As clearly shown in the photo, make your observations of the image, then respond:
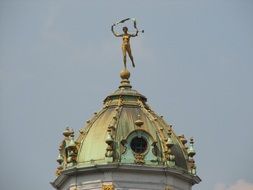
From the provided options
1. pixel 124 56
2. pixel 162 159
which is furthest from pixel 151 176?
pixel 124 56

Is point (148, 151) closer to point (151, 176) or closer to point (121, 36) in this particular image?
point (151, 176)

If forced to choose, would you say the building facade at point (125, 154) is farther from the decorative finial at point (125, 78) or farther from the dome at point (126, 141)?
the decorative finial at point (125, 78)

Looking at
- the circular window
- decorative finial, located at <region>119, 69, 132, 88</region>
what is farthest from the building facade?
decorative finial, located at <region>119, 69, 132, 88</region>

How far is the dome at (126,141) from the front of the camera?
4267 inches

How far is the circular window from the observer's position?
357 ft

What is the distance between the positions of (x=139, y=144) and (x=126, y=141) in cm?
100

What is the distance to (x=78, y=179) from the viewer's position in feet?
358

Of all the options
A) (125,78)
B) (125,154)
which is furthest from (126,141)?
(125,78)

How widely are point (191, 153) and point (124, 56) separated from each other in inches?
344

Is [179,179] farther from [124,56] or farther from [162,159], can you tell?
[124,56]

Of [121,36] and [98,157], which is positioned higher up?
[121,36]

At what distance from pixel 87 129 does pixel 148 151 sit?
4.70m

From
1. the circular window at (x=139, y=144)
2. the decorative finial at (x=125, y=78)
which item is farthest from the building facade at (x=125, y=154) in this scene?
the decorative finial at (x=125, y=78)

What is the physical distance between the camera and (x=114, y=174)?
10781cm
